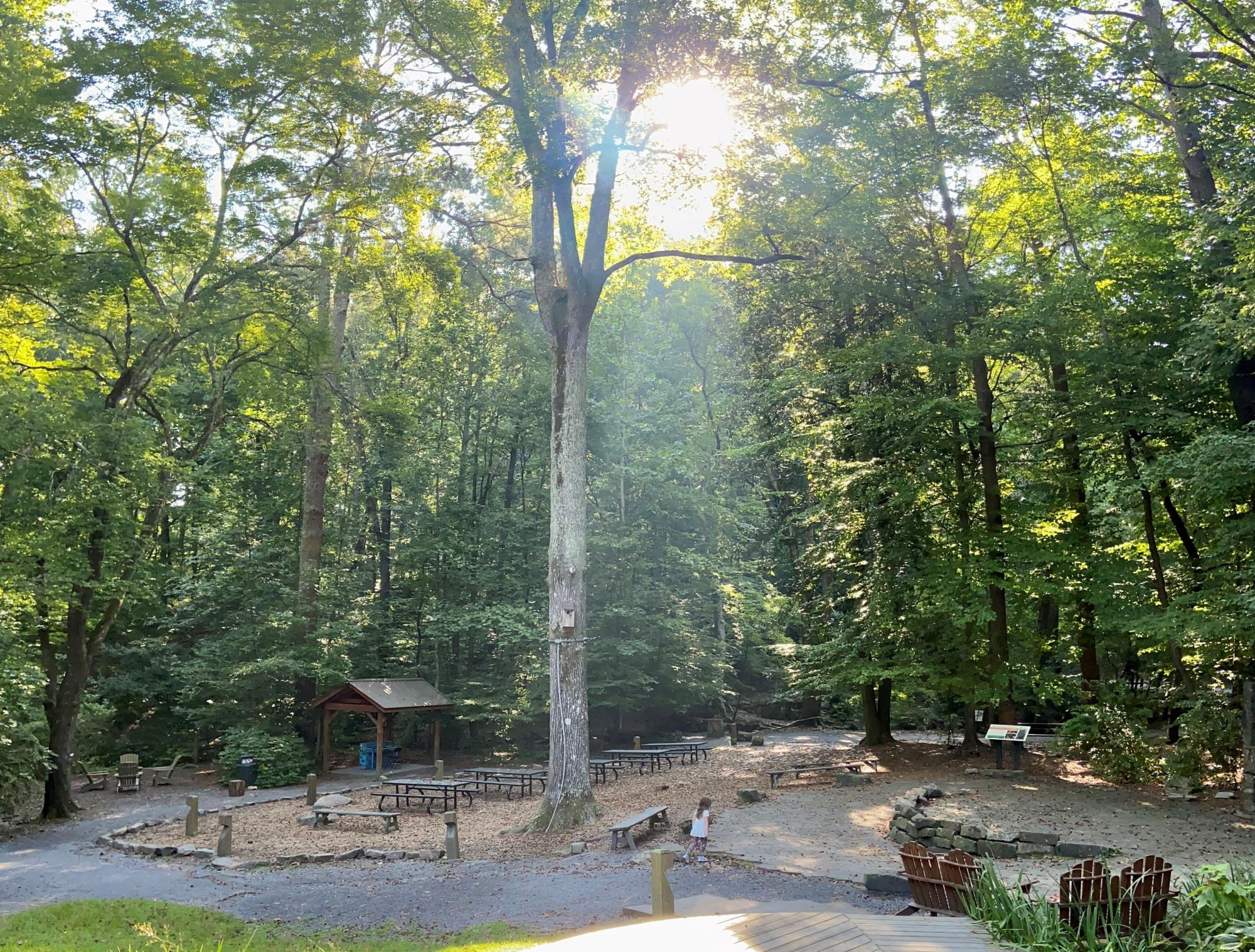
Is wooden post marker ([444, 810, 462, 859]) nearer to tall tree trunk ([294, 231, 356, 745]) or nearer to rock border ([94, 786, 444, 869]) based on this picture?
rock border ([94, 786, 444, 869])

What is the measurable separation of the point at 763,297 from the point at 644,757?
11036 mm

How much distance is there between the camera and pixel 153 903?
9000mm

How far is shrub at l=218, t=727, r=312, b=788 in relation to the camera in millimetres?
19344

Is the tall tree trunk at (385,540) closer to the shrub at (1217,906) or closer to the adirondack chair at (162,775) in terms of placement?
the adirondack chair at (162,775)

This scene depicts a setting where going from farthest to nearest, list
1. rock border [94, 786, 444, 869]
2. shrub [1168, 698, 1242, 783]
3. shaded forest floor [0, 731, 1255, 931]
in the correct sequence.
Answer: shrub [1168, 698, 1242, 783], rock border [94, 786, 444, 869], shaded forest floor [0, 731, 1255, 931]

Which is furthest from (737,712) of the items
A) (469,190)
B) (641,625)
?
(469,190)

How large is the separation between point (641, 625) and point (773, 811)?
389 inches

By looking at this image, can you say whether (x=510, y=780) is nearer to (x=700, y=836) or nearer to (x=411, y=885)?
(x=411, y=885)

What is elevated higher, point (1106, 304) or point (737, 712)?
point (1106, 304)

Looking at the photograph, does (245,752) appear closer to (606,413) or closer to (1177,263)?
(606,413)

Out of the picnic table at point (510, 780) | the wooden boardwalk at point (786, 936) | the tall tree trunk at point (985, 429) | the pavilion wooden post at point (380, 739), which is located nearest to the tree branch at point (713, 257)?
the tall tree trunk at point (985, 429)

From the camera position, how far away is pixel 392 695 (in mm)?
20031

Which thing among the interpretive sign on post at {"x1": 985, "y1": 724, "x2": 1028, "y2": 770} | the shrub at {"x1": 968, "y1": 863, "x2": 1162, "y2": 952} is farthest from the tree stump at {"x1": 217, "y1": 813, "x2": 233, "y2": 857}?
the interpretive sign on post at {"x1": 985, "y1": 724, "x2": 1028, "y2": 770}

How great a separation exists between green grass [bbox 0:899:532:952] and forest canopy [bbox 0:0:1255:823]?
4.81 m
